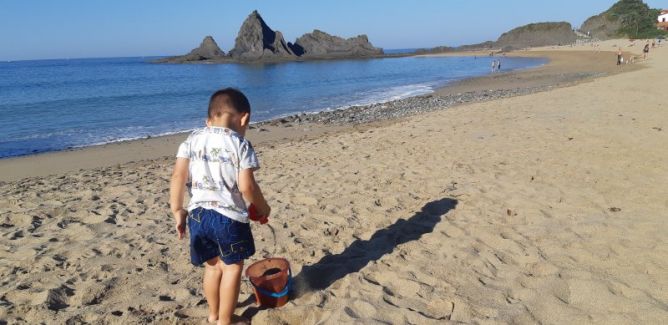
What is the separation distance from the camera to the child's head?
250 cm

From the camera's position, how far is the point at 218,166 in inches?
97.4

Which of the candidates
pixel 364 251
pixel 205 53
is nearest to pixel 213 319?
pixel 364 251

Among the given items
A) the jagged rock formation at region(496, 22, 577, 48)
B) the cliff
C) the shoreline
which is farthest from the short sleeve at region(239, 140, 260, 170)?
the jagged rock formation at region(496, 22, 577, 48)

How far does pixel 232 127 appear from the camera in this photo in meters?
2.53

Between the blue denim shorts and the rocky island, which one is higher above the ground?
the rocky island

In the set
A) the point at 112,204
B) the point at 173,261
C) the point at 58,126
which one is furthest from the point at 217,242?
the point at 58,126

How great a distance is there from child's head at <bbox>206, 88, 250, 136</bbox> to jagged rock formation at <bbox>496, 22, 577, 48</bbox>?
355 feet

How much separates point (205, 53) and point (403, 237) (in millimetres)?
83285

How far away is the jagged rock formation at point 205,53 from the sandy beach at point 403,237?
75.0m

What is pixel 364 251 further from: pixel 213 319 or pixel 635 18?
pixel 635 18

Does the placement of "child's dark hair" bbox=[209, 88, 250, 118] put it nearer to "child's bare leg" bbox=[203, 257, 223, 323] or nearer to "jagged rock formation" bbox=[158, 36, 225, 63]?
"child's bare leg" bbox=[203, 257, 223, 323]

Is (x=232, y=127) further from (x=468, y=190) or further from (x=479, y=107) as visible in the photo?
(x=479, y=107)

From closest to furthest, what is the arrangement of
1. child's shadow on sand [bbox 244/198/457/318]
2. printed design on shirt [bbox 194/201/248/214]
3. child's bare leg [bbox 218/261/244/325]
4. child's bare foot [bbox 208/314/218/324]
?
printed design on shirt [bbox 194/201/248/214], child's bare leg [bbox 218/261/244/325], child's bare foot [bbox 208/314/218/324], child's shadow on sand [bbox 244/198/457/318]

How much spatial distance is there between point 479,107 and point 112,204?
9645 millimetres
